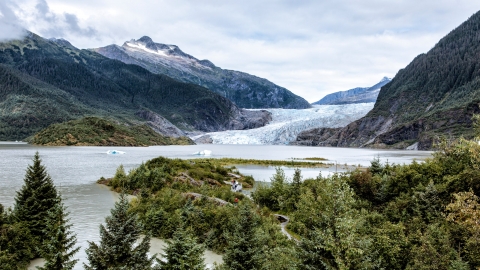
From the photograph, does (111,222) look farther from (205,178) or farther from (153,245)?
(205,178)

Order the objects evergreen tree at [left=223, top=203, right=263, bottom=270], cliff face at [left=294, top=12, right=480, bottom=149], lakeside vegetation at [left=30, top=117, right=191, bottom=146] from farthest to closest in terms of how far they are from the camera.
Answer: cliff face at [left=294, top=12, right=480, bottom=149] → lakeside vegetation at [left=30, top=117, right=191, bottom=146] → evergreen tree at [left=223, top=203, right=263, bottom=270]

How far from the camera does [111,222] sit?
36.0 ft

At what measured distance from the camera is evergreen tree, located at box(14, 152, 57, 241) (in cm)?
1814

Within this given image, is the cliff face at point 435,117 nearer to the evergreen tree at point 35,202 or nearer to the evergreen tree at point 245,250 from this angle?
the evergreen tree at point 245,250

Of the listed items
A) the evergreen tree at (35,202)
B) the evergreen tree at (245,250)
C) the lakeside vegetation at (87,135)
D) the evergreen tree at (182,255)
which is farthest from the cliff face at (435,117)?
the evergreen tree at (182,255)

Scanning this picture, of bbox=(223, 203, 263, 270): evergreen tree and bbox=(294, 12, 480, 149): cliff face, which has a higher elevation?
bbox=(294, 12, 480, 149): cliff face

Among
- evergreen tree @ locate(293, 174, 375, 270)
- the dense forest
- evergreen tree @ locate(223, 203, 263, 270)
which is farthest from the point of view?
evergreen tree @ locate(223, 203, 263, 270)

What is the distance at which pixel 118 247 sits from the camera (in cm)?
1085

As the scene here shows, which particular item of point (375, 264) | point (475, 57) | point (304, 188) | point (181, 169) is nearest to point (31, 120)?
point (181, 169)

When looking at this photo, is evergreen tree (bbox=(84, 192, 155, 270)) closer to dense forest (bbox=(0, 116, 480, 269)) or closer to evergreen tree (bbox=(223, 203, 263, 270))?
dense forest (bbox=(0, 116, 480, 269))

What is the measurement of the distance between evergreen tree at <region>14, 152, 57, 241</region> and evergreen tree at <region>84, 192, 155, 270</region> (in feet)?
29.1

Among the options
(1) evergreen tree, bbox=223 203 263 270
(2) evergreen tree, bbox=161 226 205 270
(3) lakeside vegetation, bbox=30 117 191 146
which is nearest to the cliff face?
(3) lakeside vegetation, bbox=30 117 191 146

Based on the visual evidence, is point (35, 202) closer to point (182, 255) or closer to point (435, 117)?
point (182, 255)

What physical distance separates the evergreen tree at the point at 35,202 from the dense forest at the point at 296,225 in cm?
Result: 5
